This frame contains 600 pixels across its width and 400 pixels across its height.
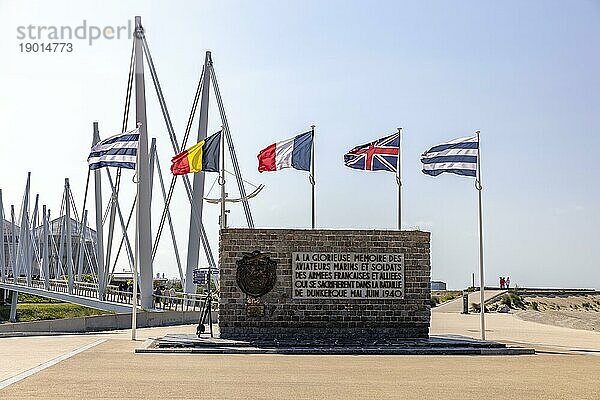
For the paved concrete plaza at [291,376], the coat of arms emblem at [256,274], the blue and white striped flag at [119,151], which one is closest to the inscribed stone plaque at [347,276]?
the coat of arms emblem at [256,274]

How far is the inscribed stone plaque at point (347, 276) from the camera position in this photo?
2498 cm

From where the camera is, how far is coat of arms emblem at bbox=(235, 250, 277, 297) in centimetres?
2481

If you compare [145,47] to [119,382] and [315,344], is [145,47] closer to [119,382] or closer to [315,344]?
[315,344]

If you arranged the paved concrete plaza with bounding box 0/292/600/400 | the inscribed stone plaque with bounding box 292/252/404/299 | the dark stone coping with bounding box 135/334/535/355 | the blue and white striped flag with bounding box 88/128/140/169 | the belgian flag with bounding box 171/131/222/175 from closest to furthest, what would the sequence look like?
the paved concrete plaza with bounding box 0/292/600/400 < the dark stone coping with bounding box 135/334/535/355 < the inscribed stone plaque with bounding box 292/252/404/299 < the blue and white striped flag with bounding box 88/128/140/169 < the belgian flag with bounding box 171/131/222/175

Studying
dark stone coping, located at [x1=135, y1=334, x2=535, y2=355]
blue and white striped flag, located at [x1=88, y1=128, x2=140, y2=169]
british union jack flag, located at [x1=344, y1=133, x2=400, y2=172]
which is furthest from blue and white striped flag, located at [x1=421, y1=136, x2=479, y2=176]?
blue and white striped flag, located at [x1=88, y1=128, x2=140, y2=169]

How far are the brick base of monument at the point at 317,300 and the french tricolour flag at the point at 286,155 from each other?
3733mm

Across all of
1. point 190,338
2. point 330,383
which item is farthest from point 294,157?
point 330,383

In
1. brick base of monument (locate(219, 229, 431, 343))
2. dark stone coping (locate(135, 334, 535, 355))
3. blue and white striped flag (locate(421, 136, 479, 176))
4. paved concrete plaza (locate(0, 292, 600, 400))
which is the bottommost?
paved concrete plaza (locate(0, 292, 600, 400))

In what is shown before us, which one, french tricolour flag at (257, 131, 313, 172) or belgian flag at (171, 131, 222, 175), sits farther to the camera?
belgian flag at (171, 131, 222, 175)

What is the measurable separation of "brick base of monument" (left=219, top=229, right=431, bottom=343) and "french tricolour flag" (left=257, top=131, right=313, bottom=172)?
3.73 m

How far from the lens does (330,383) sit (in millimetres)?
15414

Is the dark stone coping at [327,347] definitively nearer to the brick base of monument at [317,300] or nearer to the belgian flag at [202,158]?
the brick base of monument at [317,300]

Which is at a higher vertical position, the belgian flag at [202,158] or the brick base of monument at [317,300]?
the belgian flag at [202,158]

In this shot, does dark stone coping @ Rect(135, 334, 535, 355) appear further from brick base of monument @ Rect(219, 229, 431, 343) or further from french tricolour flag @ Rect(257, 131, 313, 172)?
french tricolour flag @ Rect(257, 131, 313, 172)
